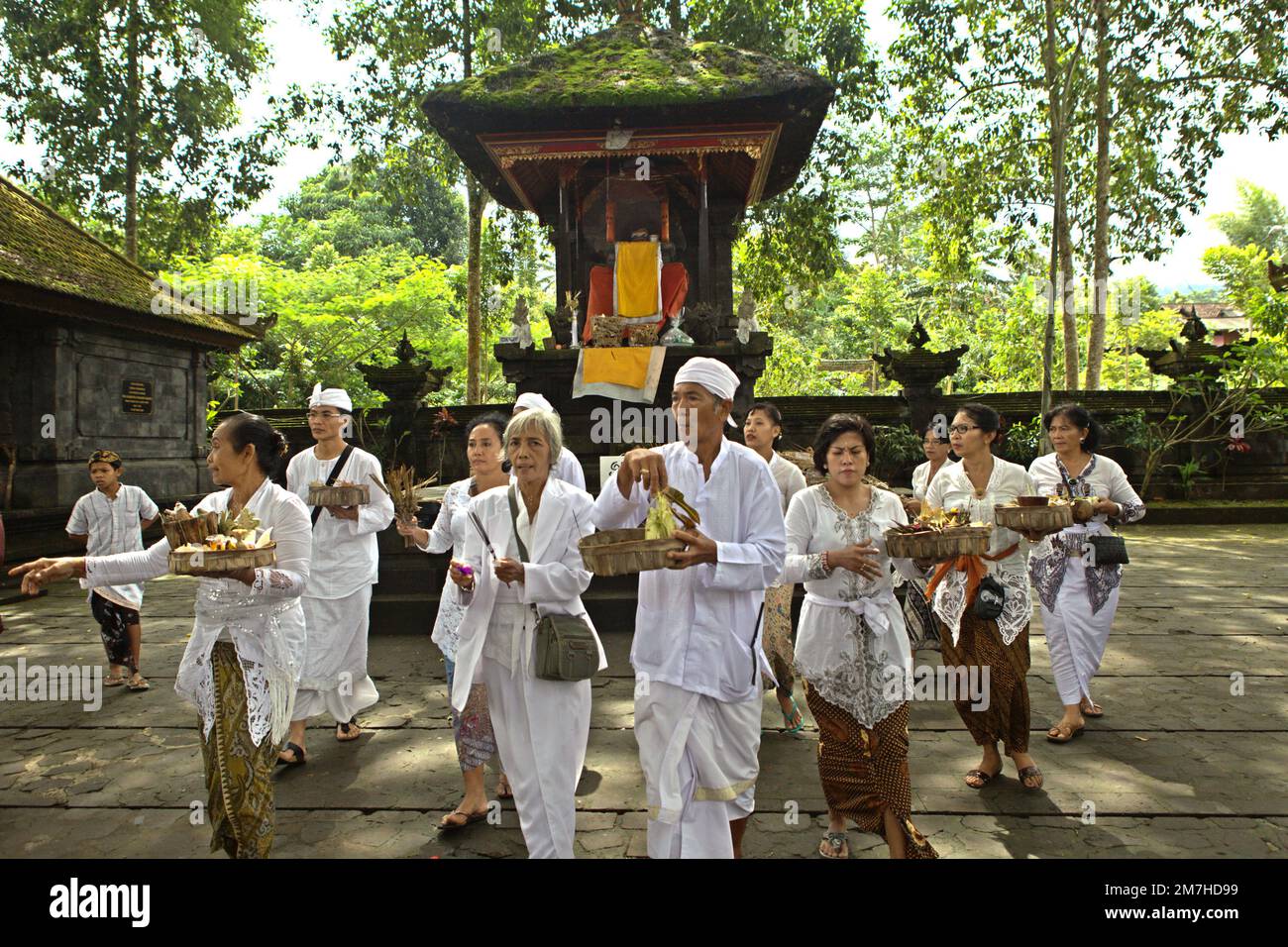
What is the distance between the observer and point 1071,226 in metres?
22.2

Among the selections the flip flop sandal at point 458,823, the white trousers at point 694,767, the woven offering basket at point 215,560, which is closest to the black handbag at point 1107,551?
the white trousers at point 694,767

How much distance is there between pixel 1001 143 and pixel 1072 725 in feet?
60.4

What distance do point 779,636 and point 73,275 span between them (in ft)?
43.3

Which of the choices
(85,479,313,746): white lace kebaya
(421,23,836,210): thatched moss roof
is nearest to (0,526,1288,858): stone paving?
(85,479,313,746): white lace kebaya

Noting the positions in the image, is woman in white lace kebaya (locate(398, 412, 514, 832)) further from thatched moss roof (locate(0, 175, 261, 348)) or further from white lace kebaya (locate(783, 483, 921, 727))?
thatched moss roof (locate(0, 175, 261, 348))

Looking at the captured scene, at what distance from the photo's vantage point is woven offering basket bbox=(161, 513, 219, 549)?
3.18m

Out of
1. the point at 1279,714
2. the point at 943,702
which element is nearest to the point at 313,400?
the point at 943,702

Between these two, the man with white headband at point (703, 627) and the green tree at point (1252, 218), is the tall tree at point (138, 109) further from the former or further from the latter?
the green tree at point (1252, 218)

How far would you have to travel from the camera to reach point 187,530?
3.19 m

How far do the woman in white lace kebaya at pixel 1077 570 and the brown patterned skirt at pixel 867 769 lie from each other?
212 centimetres

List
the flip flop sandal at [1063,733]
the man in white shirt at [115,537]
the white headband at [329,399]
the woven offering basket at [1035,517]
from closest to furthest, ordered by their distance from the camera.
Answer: the woven offering basket at [1035,517], the flip flop sandal at [1063,733], the white headband at [329,399], the man in white shirt at [115,537]

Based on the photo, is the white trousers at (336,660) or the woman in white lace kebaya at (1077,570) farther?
the woman in white lace kebaya at (1077,570)

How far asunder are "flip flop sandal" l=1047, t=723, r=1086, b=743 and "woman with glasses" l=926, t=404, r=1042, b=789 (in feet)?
2.09

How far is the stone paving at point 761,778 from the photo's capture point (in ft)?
12.3
